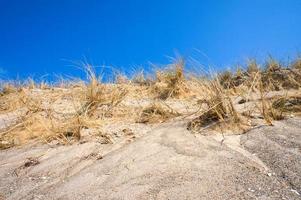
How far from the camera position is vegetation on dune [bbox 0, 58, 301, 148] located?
129 inches

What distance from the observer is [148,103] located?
4777mm

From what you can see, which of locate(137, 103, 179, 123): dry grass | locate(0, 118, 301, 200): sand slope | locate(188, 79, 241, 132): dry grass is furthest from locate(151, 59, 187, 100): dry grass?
locate(0, 118, 301, 200): sand slope

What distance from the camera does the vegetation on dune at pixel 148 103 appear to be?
10.7ft

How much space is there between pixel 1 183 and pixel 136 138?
1.07m

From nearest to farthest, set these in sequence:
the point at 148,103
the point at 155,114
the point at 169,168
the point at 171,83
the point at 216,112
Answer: the point at 169,168, the point at 216,112, the point at 155,114, the point at 148,103, the point at 171,83

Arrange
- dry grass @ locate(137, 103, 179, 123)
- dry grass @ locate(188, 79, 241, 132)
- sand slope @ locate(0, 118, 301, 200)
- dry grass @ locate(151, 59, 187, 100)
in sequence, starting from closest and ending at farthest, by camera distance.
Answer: sand slope @ locate(0, 118, 301, 200)
dry grass @ locate(188, 79, 241, 132)
dry grass @ locate(137, 103, 179, 123)
dry grass @ locate(151, 59, 187, 100)

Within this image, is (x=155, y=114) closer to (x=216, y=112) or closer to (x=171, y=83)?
(x=216, y=112)

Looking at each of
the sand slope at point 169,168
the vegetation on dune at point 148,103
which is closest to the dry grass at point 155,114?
the vegetation on dune at point 148,103

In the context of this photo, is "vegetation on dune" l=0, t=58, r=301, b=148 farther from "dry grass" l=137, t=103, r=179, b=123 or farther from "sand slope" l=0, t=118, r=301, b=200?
"sand slope" l=0, t=118, r=301, b=200

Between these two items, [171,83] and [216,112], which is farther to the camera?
[171,83]

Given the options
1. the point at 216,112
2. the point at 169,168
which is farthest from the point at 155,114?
the point at 169,168

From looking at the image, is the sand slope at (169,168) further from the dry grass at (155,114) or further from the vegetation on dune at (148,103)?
the dry grass at (155,114)

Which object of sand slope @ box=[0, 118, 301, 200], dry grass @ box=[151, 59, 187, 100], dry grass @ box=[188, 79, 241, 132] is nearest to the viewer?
sand slope @ box=[0, 118, 301, 200]

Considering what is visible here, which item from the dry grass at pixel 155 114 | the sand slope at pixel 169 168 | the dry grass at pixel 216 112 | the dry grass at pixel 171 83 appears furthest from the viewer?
the dry grass at pixel 171 83
